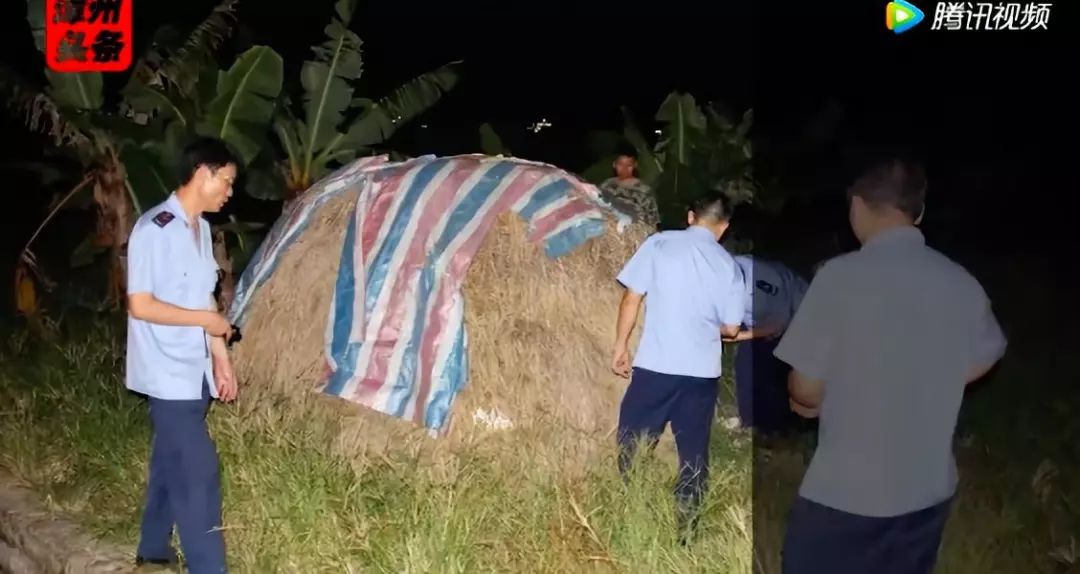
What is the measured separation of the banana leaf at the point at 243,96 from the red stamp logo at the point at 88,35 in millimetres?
1556

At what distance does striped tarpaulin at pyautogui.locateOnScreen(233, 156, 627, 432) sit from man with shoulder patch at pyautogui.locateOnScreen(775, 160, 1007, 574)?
3332 mm

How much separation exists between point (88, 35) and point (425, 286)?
4876 millimetres

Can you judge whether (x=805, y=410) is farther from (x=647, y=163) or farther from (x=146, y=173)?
(x=647, y=163)

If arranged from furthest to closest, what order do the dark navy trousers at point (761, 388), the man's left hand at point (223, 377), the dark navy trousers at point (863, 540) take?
the dark navy trousers at point (761, 388)
the man's left hand at point (223, 377)
the dark navy trousers at point (863, 540)

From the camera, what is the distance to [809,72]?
1555 centimetres

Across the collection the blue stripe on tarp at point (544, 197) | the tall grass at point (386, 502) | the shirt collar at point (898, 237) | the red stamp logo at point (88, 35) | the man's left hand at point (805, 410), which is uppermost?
the red stamp logo at point (88, 35)

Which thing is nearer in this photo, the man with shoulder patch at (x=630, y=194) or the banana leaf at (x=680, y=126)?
the man with shoulder patch at (x=630, y=194)

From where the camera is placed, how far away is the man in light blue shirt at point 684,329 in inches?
197

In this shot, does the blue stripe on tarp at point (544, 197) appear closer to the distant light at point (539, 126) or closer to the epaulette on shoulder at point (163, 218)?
the epaulette on shoulder at point (163, 218)

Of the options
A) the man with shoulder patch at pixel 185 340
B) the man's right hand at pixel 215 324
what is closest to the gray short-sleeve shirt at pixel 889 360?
the man's right hand at pixel 215 324

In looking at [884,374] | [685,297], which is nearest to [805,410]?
[884,374]

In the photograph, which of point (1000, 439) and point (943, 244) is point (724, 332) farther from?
point (943, 244)

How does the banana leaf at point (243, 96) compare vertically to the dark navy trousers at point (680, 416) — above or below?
above

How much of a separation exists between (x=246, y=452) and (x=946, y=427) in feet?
12.7
